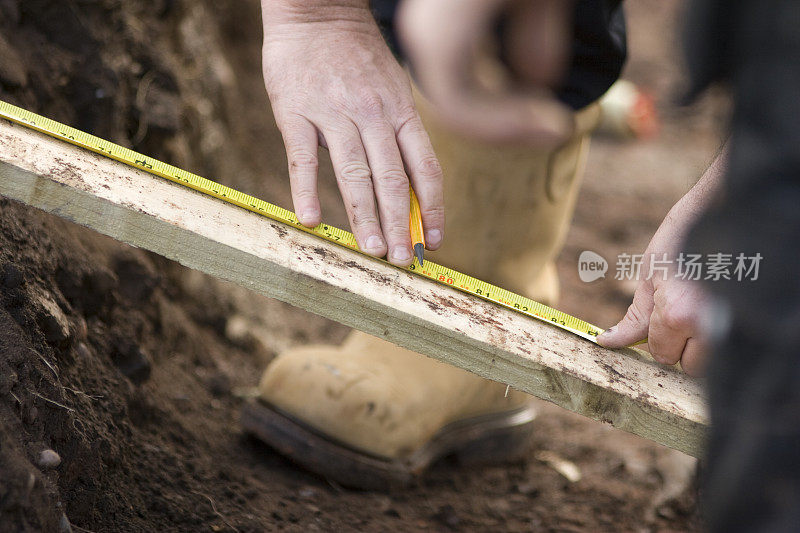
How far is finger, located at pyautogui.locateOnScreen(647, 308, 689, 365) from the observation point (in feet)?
3.76

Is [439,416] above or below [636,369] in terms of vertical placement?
below

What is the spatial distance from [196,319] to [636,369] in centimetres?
133

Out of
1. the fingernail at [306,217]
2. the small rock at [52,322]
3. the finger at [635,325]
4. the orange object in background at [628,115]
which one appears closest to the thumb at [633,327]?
the finger at [635,325]

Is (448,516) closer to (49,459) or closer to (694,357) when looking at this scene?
(694,357)

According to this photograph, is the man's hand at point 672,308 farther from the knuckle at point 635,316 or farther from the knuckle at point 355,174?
the knuckle at point 355,174

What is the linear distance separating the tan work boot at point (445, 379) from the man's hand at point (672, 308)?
601mm

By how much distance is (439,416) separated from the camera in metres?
1.79

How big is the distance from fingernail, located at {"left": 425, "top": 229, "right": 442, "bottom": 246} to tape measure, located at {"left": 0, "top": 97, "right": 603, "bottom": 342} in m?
0.04

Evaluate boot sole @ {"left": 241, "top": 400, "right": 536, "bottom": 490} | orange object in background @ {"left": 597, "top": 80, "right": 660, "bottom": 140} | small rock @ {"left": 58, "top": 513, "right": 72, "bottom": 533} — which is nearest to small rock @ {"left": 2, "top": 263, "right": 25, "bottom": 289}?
small rock @ {"left": 58, "top": 513, "right": 72, "bottom": 533}

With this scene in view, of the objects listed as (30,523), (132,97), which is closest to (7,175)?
(30,523)

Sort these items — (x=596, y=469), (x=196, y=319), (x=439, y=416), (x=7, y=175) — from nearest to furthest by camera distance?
(x=7, y=175)
(x=439, y=416)
(x=596, y=469)
(x=196, y=319)

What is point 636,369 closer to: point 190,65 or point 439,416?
point 439,416

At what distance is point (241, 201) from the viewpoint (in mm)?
1301

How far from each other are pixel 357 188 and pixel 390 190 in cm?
6
